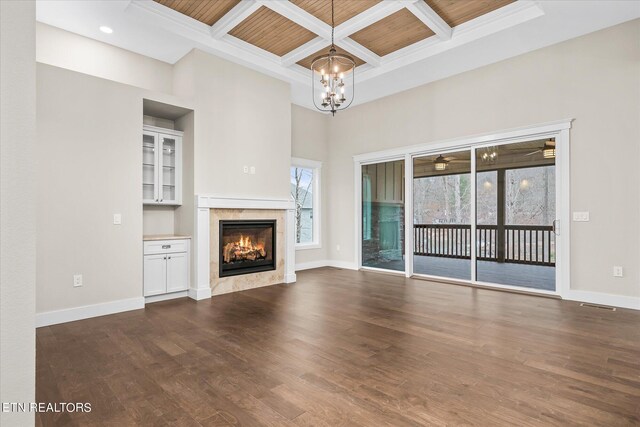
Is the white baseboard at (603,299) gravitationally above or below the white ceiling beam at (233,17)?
below

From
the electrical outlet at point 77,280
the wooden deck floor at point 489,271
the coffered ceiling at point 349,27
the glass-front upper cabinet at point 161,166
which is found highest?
the coffered ceiling at point 349,27

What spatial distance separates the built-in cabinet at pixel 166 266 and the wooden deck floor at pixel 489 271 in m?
3.87

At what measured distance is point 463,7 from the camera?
13.6 ft

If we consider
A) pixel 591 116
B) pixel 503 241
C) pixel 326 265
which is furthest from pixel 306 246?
pixel 591 116

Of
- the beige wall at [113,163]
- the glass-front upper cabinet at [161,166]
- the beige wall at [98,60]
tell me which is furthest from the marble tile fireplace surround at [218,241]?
the beige wall at [98,60]

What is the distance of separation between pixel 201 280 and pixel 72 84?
2.88 meters

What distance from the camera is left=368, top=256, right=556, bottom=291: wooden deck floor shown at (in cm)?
505

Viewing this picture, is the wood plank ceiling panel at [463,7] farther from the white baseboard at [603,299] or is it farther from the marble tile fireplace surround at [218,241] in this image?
the white baseboard at [603,299]

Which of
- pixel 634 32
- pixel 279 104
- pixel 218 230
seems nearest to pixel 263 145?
pixel 279 104

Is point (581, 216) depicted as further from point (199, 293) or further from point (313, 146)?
point (199, 293)

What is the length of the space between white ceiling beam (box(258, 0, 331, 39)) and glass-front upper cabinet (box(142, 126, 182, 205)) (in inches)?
90.0

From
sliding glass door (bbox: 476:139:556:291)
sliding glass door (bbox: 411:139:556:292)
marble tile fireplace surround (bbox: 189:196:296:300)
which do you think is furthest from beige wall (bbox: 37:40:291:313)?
sliding glass door (bbox: 476:139:556:291)

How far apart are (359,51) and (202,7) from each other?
237 centimetres

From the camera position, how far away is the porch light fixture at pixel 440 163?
5.90m
